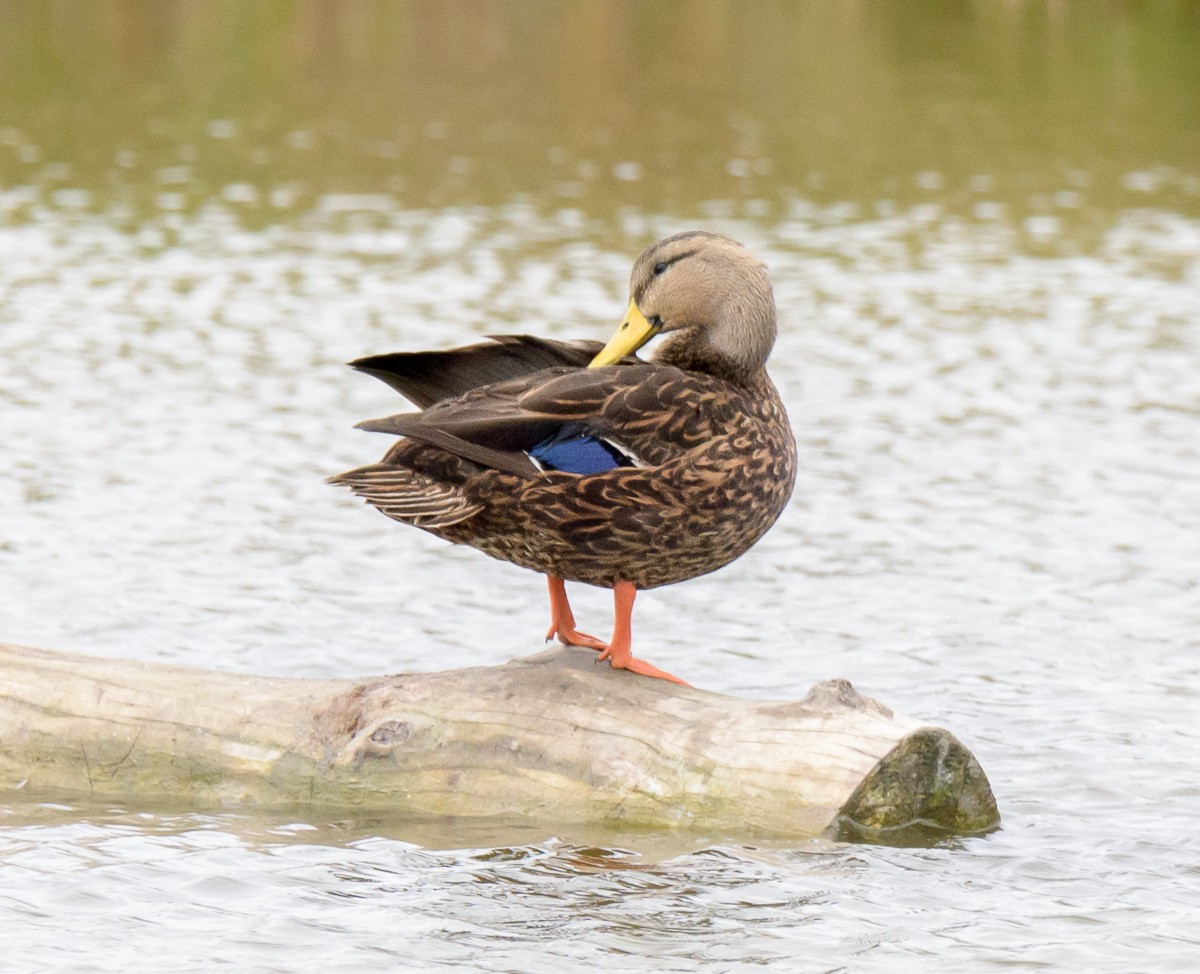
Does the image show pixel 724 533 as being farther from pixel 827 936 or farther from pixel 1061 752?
pixel 1061 752

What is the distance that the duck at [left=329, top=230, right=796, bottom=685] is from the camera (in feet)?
19.7

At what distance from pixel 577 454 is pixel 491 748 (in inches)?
36.6

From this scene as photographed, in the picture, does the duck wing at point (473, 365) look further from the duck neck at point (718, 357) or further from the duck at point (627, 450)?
the duck neck at point (718, 357)

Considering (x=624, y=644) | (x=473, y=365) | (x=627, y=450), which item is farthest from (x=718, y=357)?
(x=624, y=644)

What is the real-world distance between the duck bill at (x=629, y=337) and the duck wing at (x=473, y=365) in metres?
0.22

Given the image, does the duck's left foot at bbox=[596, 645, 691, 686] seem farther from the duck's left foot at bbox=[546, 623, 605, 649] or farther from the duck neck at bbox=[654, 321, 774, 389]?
the duck neck at bbox=[654, 321, 774, 389]

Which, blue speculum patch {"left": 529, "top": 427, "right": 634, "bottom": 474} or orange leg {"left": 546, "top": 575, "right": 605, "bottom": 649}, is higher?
blue speculum patch {"left": 529, "top": 427, "right": 634, "bottom": 474}

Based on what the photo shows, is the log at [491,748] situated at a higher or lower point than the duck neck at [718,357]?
lower

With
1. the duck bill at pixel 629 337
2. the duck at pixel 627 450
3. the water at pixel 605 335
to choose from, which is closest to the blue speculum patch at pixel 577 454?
the duck at pixel 627 450

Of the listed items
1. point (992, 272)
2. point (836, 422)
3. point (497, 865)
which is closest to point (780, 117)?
point (992, 272)

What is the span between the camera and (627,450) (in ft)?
19.8

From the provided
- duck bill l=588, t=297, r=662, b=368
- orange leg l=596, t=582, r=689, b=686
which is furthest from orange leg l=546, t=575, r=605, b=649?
duck bill l=588, t=297, r=662, b=368

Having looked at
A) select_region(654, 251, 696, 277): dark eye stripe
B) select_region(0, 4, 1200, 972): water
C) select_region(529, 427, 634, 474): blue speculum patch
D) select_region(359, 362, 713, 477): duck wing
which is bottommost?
select_region(0, 4, 1200, 972): water

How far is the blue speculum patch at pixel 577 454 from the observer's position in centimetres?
602
